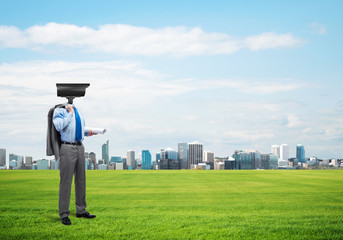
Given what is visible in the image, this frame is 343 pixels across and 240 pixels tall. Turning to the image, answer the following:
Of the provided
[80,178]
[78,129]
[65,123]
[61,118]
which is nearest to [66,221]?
[80,178]

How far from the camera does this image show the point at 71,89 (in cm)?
944

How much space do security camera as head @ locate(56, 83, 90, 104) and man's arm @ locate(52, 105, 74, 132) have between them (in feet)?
1.43

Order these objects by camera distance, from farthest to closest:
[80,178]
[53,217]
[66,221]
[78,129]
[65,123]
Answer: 1. [53,217]
2. [80,178]
3. [78,129]
4. [66,221]
5. [65,123]

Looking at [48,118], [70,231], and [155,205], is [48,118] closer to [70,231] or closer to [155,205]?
[70,231]

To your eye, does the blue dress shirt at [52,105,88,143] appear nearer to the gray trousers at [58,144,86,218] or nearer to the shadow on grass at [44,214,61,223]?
the gray trousers at [58,144,86,218]

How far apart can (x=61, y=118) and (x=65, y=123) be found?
0.16 meters

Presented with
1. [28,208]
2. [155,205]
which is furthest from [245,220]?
[28,208]

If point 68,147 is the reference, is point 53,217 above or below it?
below

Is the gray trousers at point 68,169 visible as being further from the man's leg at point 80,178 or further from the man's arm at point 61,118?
the man's arm at point 61,118

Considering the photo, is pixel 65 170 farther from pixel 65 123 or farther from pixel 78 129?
pixel 65 123

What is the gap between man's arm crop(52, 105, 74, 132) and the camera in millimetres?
9039

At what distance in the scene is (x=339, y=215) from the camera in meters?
11.6

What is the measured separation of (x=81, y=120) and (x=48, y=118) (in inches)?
31.7

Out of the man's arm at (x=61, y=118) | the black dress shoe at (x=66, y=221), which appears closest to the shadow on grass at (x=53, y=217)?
the black dress shoe at (x=66, y=221)
